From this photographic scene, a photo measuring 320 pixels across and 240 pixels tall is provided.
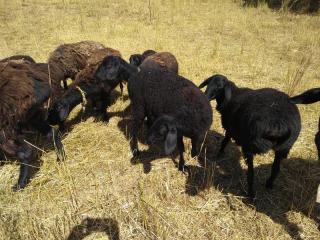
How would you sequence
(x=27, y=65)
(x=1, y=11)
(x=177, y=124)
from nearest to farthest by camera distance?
1. (x=177, y=124)
2. (x=27, y=65)
3. (x=1, y=11)

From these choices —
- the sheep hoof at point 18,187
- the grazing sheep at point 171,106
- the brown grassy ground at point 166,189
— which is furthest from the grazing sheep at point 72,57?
the sheep hoof at point 18,187

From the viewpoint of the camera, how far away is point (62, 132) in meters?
5.84

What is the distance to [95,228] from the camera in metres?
3.91

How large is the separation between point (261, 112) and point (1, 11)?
12.4 metres

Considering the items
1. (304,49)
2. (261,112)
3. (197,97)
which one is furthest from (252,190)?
(304,49)

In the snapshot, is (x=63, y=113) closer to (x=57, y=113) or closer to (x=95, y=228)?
(x=57, y=113)

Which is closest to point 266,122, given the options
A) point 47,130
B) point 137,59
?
point 47,130

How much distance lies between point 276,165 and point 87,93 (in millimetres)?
3559

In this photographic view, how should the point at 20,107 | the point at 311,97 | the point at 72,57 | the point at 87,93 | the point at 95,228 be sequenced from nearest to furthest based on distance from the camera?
the point at 311,97, the point at 95,228, the point at 20,107, the point at 87,93, the point at 72,57

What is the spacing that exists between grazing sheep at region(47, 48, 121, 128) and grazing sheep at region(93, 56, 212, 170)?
0.90 meters

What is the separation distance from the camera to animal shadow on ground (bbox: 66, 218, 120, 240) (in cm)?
382

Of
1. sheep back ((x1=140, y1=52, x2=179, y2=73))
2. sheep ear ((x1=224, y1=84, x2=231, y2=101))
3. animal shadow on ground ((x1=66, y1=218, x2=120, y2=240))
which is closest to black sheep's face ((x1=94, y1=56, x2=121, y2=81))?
sheep back ((x1=140, y1=52, x2=179, y2=73))

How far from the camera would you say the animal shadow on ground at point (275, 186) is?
4.11 m

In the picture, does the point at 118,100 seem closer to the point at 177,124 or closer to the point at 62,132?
the point at 62,132
